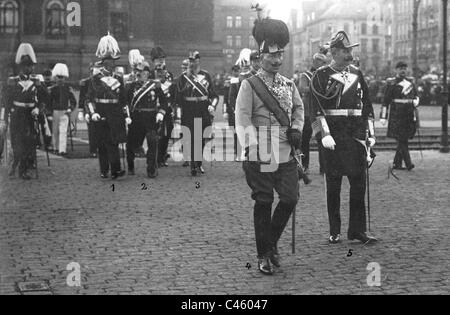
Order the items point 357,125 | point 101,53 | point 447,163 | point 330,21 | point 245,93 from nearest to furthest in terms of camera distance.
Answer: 1. point 245,93
2. point 357,125
3. point 101,53
4. point 447,163
5. point 330,21

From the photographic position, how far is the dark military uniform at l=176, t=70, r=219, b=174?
Answer: 14562 mm

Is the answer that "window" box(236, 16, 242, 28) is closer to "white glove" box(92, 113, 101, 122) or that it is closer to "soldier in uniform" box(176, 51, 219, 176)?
"soldier in uniform" box(176, 51, 219, 176)

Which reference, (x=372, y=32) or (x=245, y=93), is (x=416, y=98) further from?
(x=372, y=32)

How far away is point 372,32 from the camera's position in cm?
12044

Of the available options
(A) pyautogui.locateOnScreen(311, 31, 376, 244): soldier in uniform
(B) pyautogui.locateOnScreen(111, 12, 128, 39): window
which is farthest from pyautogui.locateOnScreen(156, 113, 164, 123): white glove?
(B) pyautogui.locateOnScreen(111, 12, 128, 39): window

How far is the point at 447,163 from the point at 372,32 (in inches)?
4235

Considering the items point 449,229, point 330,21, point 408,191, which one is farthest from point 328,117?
point 330,21

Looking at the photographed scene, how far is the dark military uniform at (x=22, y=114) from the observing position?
44.4 feet

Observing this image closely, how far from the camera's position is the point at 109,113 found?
535 inches

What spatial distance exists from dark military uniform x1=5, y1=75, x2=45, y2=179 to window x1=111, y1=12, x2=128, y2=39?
43397 mm

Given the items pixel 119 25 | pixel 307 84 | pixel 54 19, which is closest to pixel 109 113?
pixel 307 84

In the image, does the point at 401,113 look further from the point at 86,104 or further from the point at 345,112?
the point at 345,112

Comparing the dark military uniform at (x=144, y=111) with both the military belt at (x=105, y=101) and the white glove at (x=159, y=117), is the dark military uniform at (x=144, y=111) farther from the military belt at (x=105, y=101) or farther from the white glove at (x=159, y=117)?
the military belt at (x=105, y=101)

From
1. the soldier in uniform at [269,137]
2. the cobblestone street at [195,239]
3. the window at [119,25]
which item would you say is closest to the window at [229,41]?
the window at [119,25]
